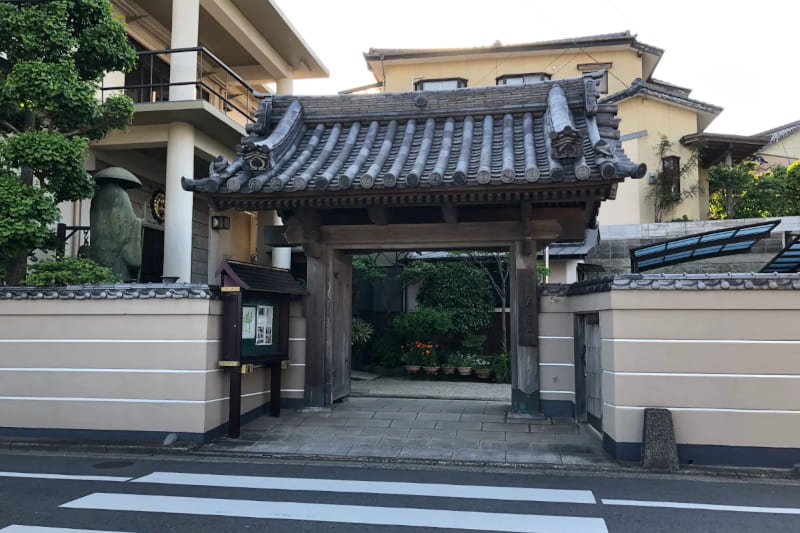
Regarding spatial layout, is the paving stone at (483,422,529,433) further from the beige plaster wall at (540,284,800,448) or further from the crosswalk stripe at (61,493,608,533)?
the crosswalk stripe at (61,493,608,533)

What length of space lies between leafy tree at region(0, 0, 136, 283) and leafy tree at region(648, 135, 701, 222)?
18.3 metres

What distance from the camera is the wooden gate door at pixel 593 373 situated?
8961mm

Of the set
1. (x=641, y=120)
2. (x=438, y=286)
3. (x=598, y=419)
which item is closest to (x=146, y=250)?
(x=438, y=286)

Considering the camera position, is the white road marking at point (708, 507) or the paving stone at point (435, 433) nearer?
the white road marking at point (708, 507)

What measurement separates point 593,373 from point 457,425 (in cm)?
236

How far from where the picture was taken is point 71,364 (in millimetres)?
8953

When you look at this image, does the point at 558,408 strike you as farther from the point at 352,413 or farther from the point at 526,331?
the point at 352,413

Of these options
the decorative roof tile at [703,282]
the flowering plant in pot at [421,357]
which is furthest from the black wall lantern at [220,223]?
the decorative roof tile at [703,282]

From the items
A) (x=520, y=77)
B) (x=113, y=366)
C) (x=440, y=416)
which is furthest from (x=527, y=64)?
(x=113, y=366)

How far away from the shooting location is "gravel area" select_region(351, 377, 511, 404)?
13242mm

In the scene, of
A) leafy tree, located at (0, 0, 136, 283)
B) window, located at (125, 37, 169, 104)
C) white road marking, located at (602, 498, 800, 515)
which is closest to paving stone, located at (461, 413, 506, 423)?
white road marking, located at (602, 498, 800, 515)

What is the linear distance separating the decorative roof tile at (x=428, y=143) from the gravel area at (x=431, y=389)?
5.50m

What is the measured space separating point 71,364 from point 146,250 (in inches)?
283

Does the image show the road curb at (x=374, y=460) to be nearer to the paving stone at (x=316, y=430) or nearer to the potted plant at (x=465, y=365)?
the paving stone at (x=316, y=430)
